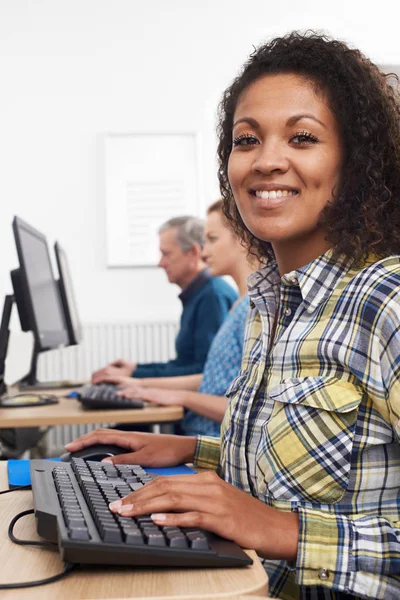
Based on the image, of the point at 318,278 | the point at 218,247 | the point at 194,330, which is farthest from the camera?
the point at 194,330

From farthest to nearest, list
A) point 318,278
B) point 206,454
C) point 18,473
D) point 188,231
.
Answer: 1. point 188,231
2. point 206,454
3. point 18,473
4. point 318,278

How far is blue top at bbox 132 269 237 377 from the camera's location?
118 inches

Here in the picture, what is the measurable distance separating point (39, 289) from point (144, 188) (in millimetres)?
2283

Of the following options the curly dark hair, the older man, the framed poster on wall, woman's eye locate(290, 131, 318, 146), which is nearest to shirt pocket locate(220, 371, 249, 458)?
the curly dark hair

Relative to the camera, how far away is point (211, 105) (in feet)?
16.2

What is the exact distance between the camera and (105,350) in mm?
4918

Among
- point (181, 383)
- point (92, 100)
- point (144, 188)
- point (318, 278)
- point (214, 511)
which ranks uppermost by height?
point (92, 100)

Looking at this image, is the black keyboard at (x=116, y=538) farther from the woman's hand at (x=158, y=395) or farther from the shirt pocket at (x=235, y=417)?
the woman's hand at (x=158, y=395)

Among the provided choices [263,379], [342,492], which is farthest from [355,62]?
[342,492]

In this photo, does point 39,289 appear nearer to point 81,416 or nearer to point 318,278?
point 81,416

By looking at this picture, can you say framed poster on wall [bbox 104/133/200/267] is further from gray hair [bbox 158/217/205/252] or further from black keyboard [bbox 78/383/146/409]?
black keyboard [bbox 78/383/146/409]

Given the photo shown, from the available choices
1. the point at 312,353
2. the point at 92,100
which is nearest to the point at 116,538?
the point at 312,353

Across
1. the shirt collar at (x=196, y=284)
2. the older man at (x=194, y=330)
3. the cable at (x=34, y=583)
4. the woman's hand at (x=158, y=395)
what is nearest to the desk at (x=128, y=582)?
the cable at (x=34, y=583)

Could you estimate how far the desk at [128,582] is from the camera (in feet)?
2.05
